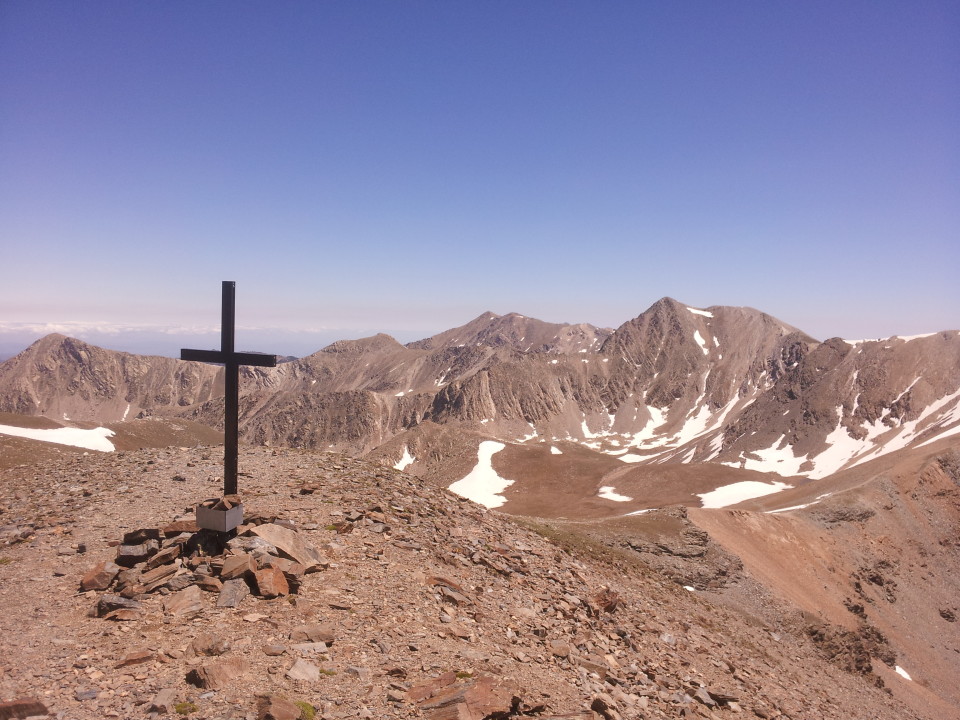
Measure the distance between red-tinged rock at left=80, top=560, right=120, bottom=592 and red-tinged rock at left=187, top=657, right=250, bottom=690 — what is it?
4.68 metres

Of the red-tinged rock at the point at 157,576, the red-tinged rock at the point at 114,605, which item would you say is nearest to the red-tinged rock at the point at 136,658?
the red-tinged rock at the point at 114,605

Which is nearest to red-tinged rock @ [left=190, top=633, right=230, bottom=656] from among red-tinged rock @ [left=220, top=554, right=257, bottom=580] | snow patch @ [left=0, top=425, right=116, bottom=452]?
red-tinged rock @ [left=220, top=554, right=257, bottom=580]

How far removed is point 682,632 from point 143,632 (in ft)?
56.1

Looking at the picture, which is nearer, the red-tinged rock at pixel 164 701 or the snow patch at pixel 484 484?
the red-tinged rock at pixel 164 701

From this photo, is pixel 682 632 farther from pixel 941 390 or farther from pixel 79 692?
pixel 941 390

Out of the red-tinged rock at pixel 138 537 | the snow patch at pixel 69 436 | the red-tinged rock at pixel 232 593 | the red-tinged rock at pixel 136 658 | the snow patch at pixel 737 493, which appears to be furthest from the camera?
the snow patch at pixel 737 493

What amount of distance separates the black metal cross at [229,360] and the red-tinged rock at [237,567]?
284 centimetres

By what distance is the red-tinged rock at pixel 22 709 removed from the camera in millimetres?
7410

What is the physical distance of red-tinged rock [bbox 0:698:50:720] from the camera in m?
7.41

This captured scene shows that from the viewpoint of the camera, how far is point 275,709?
25.4 ft

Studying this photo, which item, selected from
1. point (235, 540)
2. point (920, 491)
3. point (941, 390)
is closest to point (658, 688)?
point (235, 540)

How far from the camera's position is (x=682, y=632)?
19172 millimetres

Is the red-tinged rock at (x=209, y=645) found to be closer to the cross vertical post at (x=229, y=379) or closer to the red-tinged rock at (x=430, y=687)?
the red-tinged rock at (x=430, y=687)

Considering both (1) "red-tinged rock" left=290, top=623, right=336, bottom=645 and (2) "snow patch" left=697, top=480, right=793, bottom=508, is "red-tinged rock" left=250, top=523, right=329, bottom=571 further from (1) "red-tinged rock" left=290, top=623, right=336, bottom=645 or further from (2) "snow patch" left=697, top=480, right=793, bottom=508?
(2) "snow patch" left=697, top=480, right=793, bottom=508
